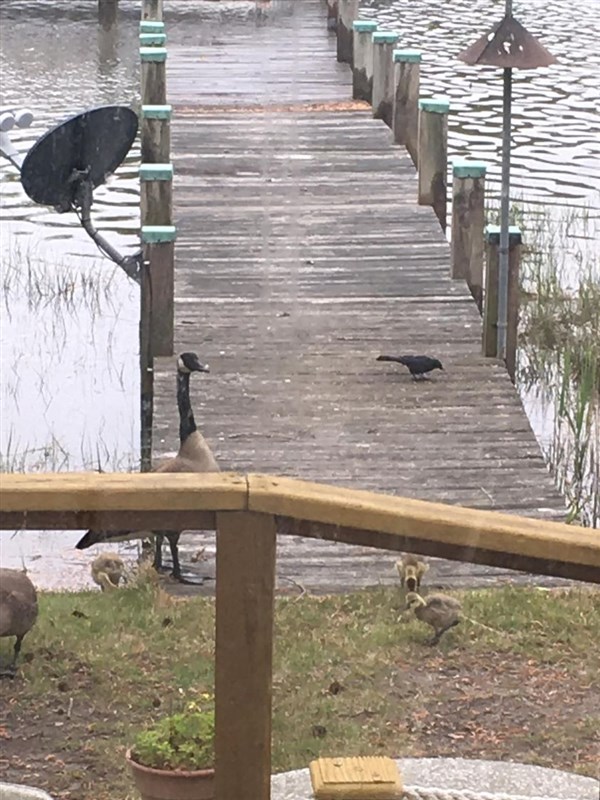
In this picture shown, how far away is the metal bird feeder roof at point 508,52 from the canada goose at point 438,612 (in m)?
3.64

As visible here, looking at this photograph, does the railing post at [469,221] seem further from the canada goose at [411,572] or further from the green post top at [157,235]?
the canada goose at [411,572]

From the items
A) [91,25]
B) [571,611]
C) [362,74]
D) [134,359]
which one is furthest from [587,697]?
[91,25]

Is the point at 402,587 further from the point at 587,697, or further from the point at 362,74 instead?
the point at 362,74

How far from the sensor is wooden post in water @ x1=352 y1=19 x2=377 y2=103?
15258mm

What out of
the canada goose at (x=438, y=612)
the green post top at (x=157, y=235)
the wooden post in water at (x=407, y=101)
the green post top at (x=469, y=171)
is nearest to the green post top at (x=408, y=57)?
the wooden post in water at (x=407, y=101)

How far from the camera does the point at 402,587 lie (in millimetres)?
5590

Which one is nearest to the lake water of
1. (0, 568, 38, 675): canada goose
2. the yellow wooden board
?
(0, 568, 38, 675): canada goose

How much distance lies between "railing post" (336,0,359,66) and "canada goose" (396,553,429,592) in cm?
1279

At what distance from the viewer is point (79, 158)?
31.5 feet

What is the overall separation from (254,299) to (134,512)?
743cm

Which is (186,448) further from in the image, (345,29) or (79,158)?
(345,29)

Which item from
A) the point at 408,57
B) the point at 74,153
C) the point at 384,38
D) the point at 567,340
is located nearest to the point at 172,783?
the point at 74,153

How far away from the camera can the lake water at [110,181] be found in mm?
10781

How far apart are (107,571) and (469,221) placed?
4396 mm
